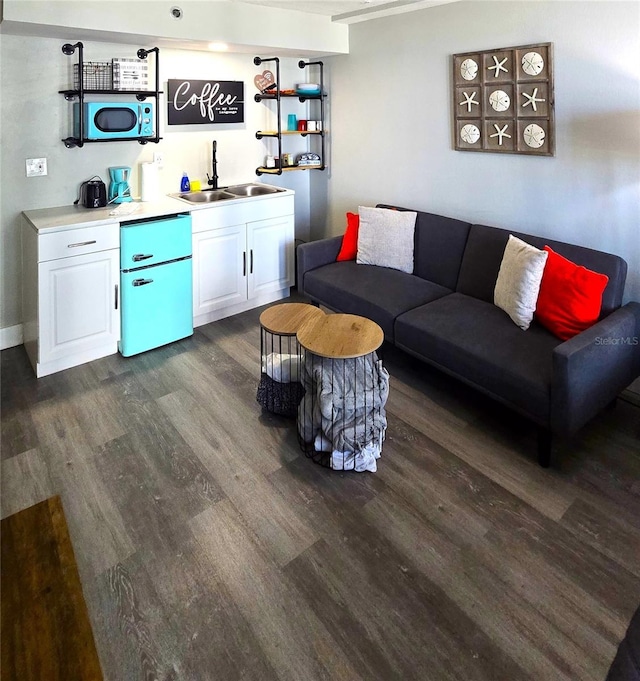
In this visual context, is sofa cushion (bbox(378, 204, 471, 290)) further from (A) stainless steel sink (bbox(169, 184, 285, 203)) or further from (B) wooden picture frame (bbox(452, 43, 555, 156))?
(A) stainless steel sink (bbox(169, 184, 285, 203))

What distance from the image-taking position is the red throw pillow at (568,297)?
2.44 meters

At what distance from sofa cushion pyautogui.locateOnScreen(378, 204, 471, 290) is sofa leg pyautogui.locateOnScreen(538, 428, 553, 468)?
1.31 metres

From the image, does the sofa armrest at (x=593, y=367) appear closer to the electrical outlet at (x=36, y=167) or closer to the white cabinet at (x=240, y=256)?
the white cabinet at (x=240, y=256)

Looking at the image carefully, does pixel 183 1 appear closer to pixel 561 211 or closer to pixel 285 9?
pixel 285 9

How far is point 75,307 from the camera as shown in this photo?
10.1 feet

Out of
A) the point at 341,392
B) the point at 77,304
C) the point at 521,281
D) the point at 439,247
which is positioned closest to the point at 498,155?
the point at 439,247

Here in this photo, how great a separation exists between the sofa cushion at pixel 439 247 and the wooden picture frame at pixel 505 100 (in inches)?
19.9

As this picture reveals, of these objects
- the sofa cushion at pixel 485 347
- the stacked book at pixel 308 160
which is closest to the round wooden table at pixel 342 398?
the sofa cushion at pixel 485 347

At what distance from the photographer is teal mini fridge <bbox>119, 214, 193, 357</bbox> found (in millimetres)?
3188

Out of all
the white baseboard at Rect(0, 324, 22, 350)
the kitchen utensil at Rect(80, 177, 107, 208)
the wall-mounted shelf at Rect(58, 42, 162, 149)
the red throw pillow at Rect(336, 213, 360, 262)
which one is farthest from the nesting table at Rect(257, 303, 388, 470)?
the white baseboard at Rect(0, 324, 22, 350)

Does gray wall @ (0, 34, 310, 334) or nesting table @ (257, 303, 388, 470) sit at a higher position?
gray wall @ (0, 34, 310, 334)

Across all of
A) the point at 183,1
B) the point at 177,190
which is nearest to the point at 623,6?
the point at 183,1

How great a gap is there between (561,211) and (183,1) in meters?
2.65

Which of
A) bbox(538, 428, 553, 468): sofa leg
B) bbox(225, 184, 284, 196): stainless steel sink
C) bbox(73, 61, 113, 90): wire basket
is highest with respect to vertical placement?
bbox(73, 61, 113, 90): wire basket
